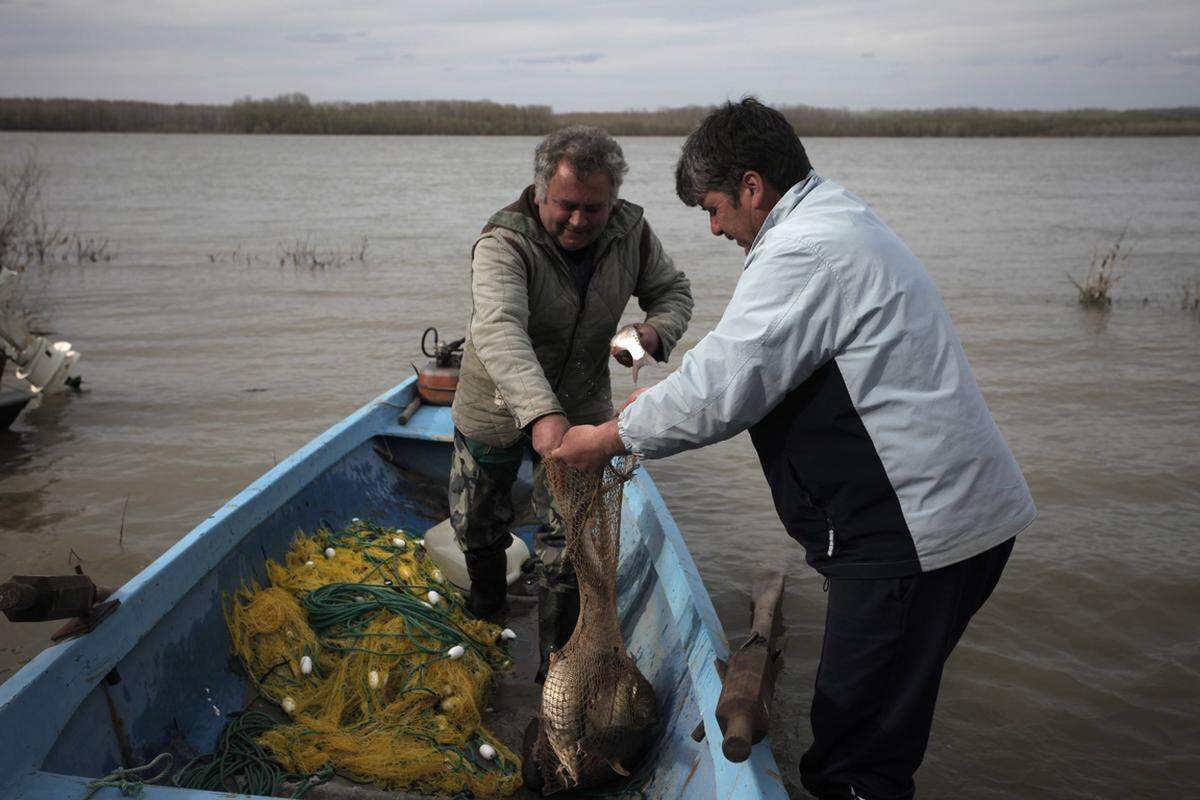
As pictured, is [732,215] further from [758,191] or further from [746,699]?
[746,699]

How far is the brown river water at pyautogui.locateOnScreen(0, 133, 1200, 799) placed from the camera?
4758 mm

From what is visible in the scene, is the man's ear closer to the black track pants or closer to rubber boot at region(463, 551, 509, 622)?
the black track pants

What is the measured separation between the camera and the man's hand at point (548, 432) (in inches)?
118

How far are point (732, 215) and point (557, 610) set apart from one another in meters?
1.86

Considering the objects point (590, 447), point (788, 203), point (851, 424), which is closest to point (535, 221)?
point (590, 447)

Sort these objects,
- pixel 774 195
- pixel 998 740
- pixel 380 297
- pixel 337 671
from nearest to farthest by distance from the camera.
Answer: pixel 774 195, pixel 337 671, pixel 998 740, pixel 380 297

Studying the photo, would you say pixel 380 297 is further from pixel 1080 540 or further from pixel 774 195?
pixel 774 195

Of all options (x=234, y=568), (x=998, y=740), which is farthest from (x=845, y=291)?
(x=998, y=740)

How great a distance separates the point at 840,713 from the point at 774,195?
1.37 meters

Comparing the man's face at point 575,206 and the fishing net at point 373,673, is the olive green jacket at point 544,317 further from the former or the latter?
the fishing net at point 373,673

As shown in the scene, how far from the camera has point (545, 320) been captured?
137 inches

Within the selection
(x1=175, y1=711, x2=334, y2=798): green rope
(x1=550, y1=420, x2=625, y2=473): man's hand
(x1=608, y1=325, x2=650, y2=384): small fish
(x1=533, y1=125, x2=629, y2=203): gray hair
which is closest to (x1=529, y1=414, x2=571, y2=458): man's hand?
(x1=550, y1=420, x2=625, y2=473): man's hand

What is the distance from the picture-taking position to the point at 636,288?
379 cm

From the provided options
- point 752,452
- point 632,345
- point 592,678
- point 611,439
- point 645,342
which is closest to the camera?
point 611,439
